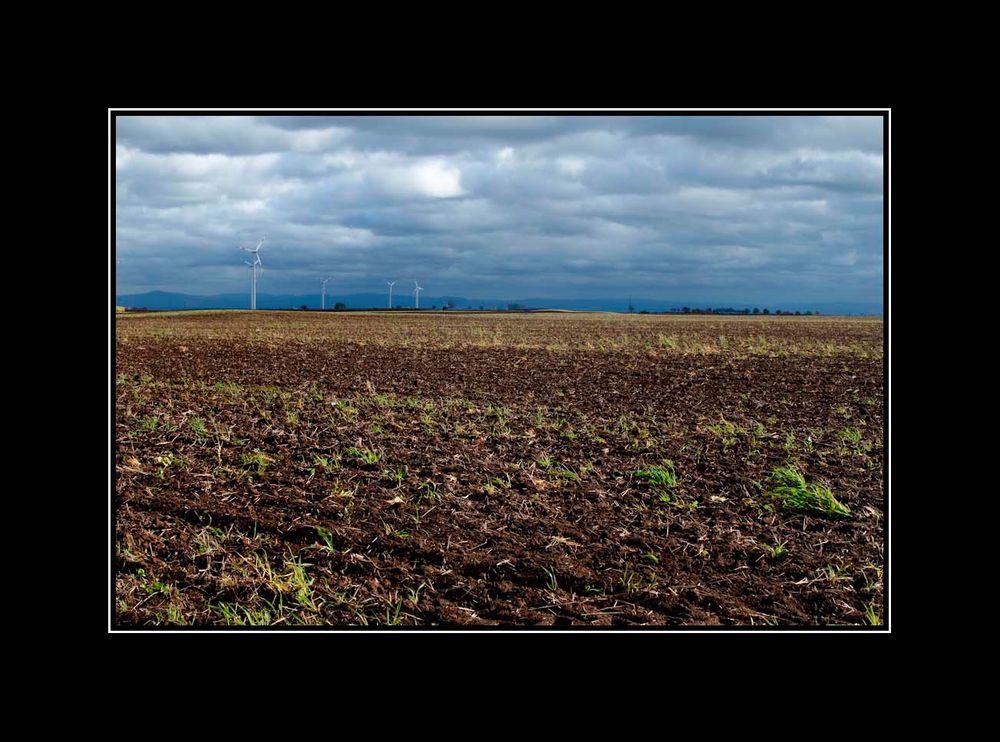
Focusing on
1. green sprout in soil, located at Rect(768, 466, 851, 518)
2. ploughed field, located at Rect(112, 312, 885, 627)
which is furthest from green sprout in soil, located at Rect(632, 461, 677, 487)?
green sprout in soil, located at Rect(768, 466, 851, 518)

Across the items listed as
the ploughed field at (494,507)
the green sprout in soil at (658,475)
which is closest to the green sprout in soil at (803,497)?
the ploughed field at (494,507)

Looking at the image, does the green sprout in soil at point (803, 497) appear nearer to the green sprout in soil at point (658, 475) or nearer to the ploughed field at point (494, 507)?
the ploughed field at point (494, 507)

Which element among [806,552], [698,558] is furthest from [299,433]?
[806,552]

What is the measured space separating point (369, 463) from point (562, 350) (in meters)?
19.5

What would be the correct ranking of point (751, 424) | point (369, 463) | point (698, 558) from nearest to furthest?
1. point (698, 558)
2. point (369, 463)
3. point (751, 424)

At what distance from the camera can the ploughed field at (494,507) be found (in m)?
5.55

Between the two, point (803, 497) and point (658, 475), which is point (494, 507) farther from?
point (803, 497)

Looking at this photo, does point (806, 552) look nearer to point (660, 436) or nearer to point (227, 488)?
point (660, 436)

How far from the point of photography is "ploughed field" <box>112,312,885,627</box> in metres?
5.55

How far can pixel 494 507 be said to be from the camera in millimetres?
7605

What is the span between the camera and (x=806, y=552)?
6.47m

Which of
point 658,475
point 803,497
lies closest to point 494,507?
point 658,475

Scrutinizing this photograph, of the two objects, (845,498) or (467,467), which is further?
(467,467)

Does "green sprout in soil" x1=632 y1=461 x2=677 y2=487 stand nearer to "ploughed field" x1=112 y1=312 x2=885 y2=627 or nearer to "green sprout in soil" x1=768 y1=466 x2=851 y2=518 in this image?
"ploughed field" x1=112 y1=312 x2=885 y2=627
